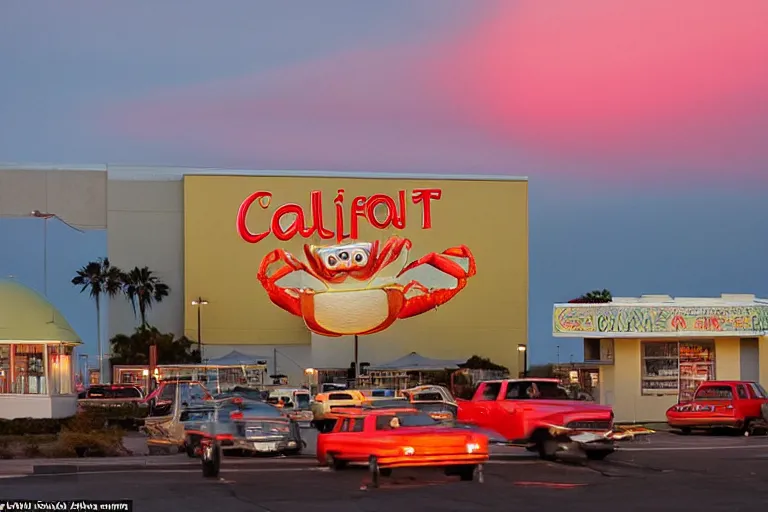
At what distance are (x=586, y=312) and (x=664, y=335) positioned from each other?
2899 millimetres

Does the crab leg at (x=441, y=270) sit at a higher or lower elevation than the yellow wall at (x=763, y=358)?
higher

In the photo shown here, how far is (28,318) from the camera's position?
39156 mm

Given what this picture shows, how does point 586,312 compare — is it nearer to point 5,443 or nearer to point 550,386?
point 550,386

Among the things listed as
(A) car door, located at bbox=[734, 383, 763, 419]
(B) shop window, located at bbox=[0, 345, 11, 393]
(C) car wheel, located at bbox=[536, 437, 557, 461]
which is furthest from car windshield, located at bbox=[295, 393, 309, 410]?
(C) car wheel, located at bbox=[536, 437, 557, 461]

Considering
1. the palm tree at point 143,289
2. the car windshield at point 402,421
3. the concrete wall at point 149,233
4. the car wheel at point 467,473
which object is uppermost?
the concrete wall at point 149,233

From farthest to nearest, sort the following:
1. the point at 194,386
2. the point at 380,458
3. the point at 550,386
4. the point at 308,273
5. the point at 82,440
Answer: the point at 308,273, the point at 194,386, the point at 82,440, the point at 550,386, the point at 380,458

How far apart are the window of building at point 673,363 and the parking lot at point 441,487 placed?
62.9 feet

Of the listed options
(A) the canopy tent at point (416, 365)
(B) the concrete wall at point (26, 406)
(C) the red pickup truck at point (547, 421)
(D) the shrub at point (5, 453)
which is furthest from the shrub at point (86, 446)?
(A) the canopy tent at point (416, 365)

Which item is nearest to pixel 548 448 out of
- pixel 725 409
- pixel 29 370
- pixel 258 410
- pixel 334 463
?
pixel 334 463

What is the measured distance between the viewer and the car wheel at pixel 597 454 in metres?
25.3

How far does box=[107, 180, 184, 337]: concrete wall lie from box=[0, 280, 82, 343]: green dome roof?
48.3 meters

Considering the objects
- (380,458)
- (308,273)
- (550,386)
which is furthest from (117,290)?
(380,458)

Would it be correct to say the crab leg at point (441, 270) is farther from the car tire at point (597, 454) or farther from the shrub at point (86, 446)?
the car tire at point (597, 454)

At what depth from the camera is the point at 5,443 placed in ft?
101
